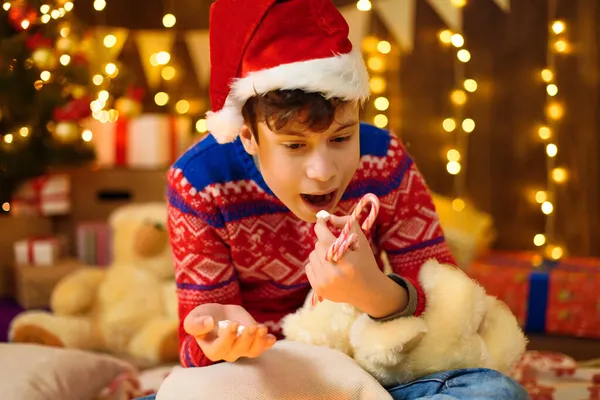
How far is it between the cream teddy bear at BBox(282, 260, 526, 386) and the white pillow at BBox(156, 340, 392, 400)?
0.05 m

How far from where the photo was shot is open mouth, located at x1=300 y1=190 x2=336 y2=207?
1.08m

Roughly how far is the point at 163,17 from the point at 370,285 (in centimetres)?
239

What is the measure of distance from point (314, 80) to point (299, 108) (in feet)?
0.15

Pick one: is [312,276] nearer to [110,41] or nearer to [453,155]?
[453,155]

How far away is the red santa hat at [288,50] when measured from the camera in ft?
3.33

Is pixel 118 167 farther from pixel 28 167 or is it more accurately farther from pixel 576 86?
pixel 576 86

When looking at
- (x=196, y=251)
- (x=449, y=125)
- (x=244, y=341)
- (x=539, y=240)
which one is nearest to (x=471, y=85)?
(x=449, y=125)

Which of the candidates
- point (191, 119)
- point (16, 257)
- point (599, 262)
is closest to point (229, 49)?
point (16, 257)

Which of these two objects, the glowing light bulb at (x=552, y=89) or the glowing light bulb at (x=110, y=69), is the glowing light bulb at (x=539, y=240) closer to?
the glowing light bulb at (x=552, y=89)

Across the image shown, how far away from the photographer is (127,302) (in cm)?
210

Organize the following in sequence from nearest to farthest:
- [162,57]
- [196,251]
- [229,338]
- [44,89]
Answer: [229,338]
[196,251]
[44,89]
[162,57]

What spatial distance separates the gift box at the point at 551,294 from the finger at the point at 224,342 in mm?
1418

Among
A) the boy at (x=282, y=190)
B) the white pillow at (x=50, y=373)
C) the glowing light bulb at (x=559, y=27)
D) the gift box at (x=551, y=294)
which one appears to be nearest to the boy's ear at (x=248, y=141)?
the boy at (x=282, y=190)

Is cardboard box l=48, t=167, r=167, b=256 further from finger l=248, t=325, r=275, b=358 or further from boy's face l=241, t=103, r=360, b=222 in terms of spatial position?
finger l=248, t=325, r=275, b=358
